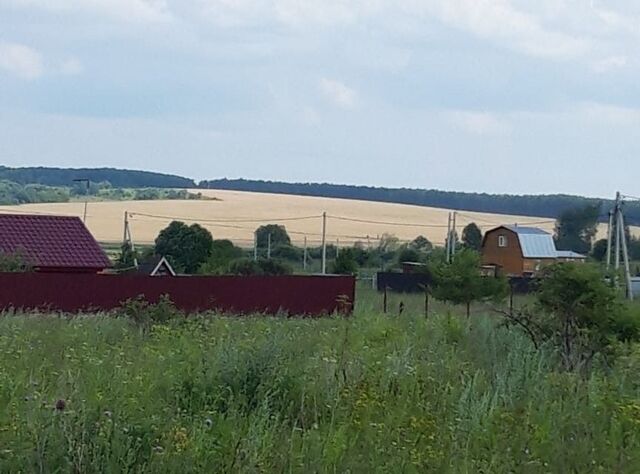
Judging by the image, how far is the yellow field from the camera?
76.7 metres

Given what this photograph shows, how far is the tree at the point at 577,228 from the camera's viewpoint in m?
72.1

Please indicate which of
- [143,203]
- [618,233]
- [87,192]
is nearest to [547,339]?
[618,233]

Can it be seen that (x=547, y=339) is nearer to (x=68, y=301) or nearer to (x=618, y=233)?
(x=68, y=301)

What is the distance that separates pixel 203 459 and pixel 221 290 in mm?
19803

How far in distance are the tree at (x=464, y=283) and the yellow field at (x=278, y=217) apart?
41249 mm

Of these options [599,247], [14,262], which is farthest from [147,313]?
[599,247]

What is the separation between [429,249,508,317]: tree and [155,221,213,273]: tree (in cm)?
2563

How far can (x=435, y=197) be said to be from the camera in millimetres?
91125

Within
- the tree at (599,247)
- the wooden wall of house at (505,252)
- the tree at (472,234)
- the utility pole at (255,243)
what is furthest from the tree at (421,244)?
the tree at (599,247)

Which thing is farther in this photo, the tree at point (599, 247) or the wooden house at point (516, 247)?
the wooden house at point (516, 247)

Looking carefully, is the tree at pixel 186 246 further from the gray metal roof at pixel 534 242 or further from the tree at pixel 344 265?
the gray metal roof at pixel 534 242

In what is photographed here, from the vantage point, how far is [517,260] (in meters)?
69.3

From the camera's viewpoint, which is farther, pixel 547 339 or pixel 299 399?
pixel 547 339

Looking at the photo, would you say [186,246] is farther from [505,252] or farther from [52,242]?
[505,252]
